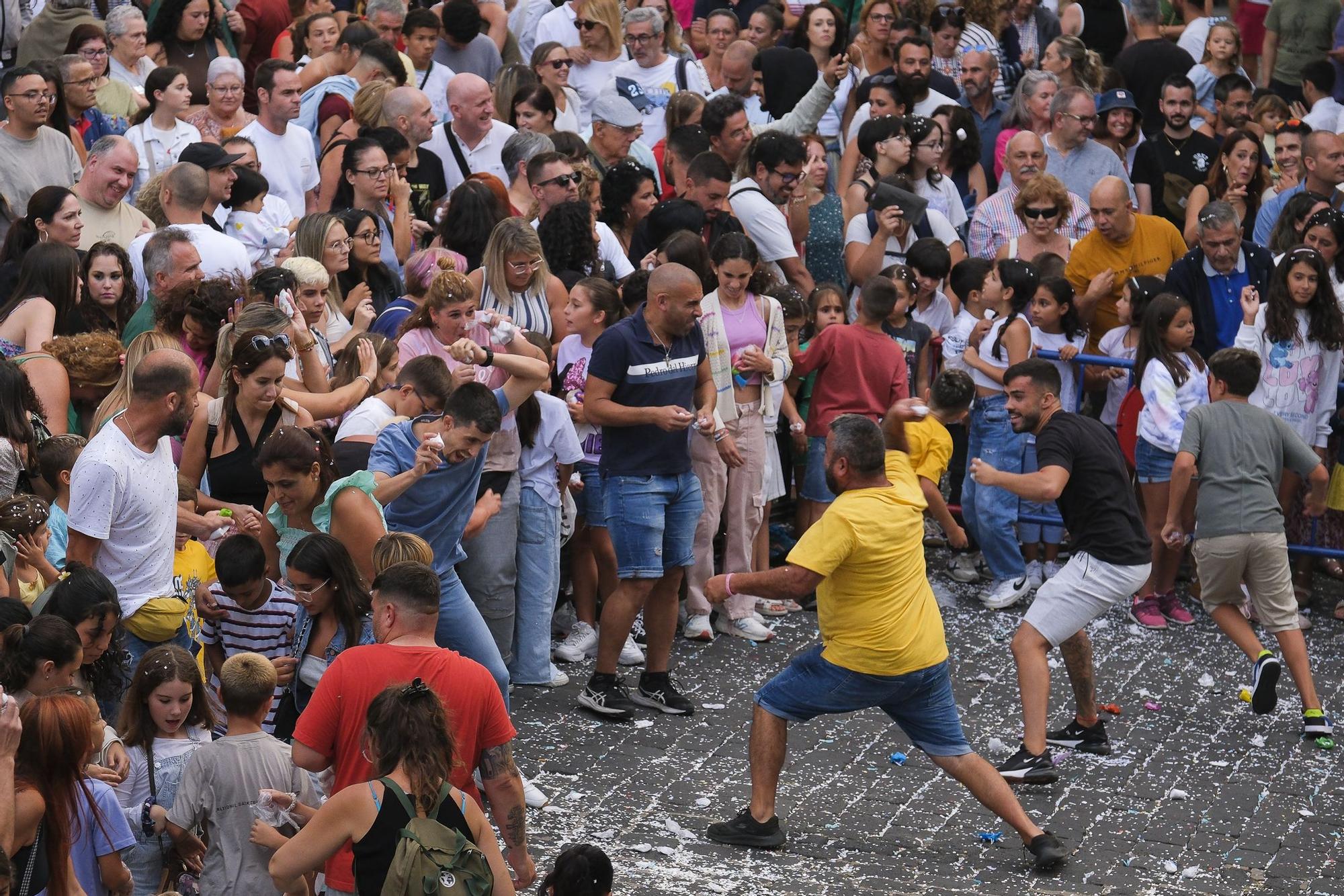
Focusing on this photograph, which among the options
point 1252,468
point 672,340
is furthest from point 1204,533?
point 672,340

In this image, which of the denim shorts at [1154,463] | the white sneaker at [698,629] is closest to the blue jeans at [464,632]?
the white sneaker at [698,629]

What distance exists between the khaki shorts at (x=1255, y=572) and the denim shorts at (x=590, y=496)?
303cm

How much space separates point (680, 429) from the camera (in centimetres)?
818

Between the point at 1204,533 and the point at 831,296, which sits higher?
the point at 831,296

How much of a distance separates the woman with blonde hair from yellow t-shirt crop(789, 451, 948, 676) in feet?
7.92

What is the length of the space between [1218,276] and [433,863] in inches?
295

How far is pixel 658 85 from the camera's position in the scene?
12.3 meters

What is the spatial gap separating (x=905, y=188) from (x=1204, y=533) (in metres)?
3.49

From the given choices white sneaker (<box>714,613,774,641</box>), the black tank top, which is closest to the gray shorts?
white sneaker (<box>714,613,774,641</box>)

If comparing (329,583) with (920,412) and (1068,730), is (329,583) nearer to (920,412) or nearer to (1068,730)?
(920,412)

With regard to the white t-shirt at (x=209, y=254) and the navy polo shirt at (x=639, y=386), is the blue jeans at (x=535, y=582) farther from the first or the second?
the white t-shirt at (x=209, y=254)

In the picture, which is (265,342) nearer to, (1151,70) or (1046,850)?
(1046,850)

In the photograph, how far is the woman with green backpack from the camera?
14.4ft

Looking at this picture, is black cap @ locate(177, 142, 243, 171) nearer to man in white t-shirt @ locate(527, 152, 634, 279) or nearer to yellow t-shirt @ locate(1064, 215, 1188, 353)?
man in white t-shirt @ locate(527, 152, 634, 279)
